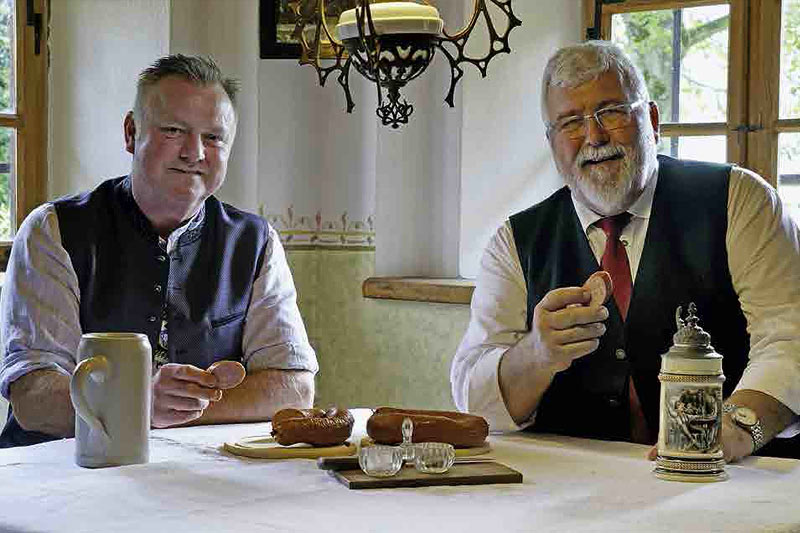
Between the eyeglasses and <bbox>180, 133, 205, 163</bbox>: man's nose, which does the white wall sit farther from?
the eyeglasses

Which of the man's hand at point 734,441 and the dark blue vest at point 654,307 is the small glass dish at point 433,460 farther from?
the dark blue vest at point 654,307

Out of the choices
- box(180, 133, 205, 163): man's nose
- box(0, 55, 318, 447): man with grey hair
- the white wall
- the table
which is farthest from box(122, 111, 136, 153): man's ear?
the white wall

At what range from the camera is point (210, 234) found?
8.88 feet

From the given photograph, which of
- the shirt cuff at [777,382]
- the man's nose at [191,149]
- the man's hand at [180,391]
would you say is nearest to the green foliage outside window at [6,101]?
the man's nose at [191,149]

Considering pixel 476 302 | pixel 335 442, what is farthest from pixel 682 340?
pixel 476 302

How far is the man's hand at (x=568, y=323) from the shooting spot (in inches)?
78.7

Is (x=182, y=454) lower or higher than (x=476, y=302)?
lower

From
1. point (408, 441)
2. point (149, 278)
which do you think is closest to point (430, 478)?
point (408, 441)

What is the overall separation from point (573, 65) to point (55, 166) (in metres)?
2.17

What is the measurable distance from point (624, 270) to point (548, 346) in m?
0.42

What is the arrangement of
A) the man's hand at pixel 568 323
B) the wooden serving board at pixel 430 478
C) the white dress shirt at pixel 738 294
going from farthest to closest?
the white dress shirt at pixel 738 294 → the man's hand at pixel 568 323 → the wooden serving board at pixel 430 478

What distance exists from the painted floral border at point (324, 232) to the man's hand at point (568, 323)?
2005 millimetres

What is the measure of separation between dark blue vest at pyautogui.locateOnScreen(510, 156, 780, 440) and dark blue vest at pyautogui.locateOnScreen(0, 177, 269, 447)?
65 cm

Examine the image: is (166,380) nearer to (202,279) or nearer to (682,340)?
(202,279)
